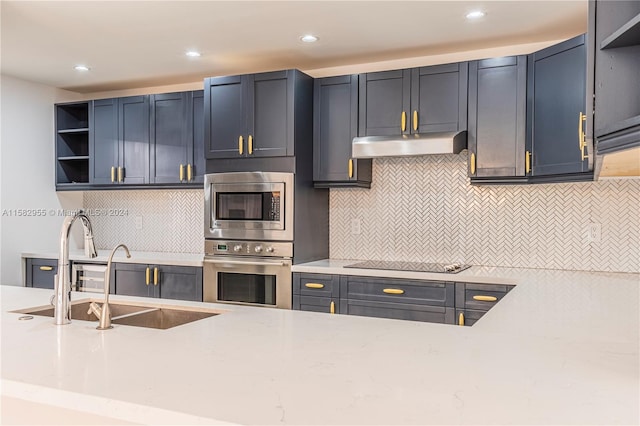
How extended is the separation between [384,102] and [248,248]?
144 centimetres

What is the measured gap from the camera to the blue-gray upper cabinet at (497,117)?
11.2 feet

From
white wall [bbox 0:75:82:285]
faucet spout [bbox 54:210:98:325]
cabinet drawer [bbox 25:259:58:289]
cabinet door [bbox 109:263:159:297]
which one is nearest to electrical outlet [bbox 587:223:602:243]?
faucet spout [bbox 54:210:98:325]

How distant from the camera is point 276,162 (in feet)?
12.7

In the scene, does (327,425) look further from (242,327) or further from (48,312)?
(48,312)

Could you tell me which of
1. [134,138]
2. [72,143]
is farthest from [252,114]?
[72,143]

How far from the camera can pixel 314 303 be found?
370 cm

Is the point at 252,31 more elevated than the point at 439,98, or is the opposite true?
the point at 252,31

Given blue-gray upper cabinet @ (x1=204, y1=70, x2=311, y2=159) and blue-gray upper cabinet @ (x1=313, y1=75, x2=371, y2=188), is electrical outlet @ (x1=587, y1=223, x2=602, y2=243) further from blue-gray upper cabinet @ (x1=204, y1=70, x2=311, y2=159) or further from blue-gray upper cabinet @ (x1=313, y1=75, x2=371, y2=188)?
blue-gray upper cabinet @ (x1=204, y1=70, x2=311, y2=159)

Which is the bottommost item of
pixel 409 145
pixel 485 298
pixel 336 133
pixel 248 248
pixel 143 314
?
pixel 485 298

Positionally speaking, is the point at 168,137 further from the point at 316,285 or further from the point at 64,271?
the point at 64,271

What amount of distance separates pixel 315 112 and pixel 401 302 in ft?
5.10

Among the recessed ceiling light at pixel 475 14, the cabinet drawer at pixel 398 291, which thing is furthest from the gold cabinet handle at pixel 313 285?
the recessed ceiling light at pixel 475 14

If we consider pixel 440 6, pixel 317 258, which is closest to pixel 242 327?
pixel 440 6

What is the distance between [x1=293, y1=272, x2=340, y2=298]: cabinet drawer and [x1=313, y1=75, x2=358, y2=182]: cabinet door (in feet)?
2.42
